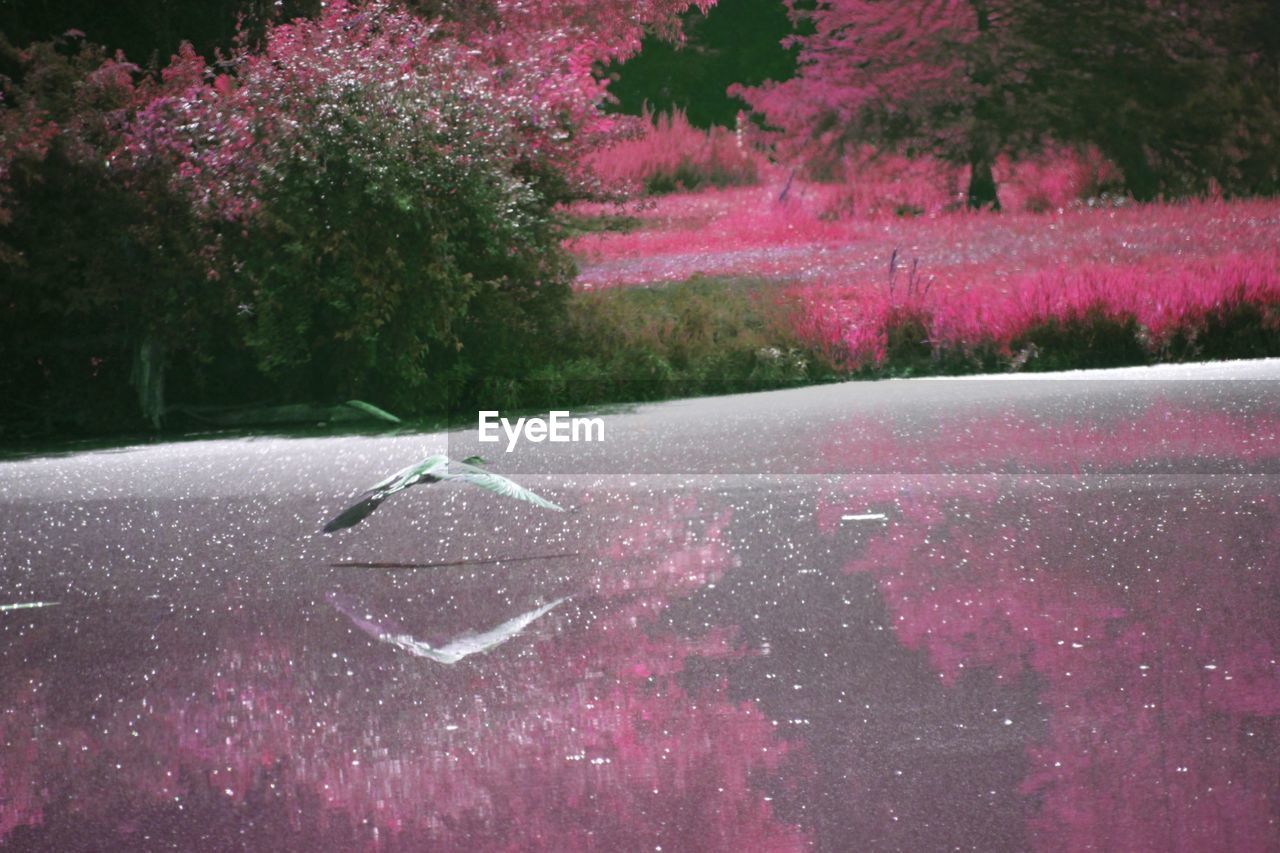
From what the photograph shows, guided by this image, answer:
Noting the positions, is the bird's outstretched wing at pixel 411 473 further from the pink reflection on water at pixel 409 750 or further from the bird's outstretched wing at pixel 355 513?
the pink reflection on water at pixel 409 750

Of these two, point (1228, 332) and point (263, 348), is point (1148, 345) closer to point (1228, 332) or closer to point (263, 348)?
point (1228, 332)

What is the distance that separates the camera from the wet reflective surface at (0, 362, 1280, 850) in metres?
3.21

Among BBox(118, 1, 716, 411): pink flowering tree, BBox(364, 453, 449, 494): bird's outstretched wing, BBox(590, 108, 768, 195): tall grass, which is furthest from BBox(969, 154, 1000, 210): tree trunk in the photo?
BBox(364, 453, 449, 494): bird's outstretched wing

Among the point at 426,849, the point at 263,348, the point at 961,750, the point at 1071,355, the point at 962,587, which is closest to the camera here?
the point at 426,849

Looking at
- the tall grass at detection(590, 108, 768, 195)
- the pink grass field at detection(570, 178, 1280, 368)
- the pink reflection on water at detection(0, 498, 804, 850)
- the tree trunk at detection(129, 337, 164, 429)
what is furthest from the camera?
the tall grass at detection(590, 108, 768, 195)

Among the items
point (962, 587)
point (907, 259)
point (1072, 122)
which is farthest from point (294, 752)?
point (1072, 122)

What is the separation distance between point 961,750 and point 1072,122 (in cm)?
1578

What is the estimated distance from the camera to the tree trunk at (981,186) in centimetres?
1862

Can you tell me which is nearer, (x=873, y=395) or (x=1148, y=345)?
(x=873, y=395)

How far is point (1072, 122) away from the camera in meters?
18.0

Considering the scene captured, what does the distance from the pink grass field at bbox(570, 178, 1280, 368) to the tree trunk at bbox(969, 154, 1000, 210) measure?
37cm

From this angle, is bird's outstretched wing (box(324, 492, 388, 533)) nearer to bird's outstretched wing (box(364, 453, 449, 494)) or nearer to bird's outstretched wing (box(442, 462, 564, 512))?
bird's outstretched wing (box(364, 453, 449, 494))

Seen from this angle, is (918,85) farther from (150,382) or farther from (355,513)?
(355,513)

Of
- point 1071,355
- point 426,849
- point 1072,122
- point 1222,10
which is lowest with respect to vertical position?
point 426,849
